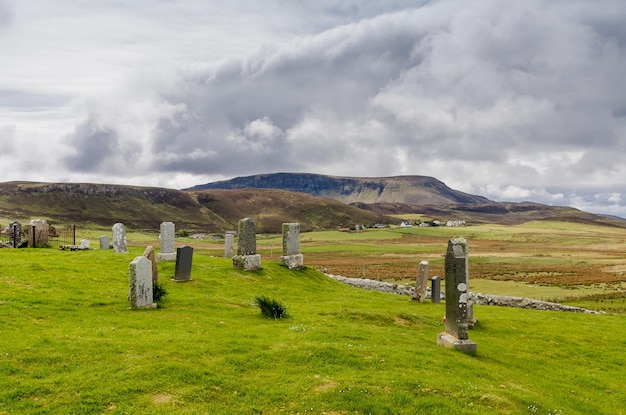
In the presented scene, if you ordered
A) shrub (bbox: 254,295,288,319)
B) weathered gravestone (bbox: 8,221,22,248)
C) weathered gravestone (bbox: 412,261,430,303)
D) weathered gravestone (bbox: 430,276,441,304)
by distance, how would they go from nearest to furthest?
1. shrub (bbox: 254,295,288,319)
2. weathered gravestone (bbox: 412,261,430,303)
3. weathered gravestone (bbox: 430,276,441,304)
4. weathered gravestone (bbox: 8,221,22,248)

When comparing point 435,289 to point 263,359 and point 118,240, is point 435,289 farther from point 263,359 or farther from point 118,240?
point 118,240

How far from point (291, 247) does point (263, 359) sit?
21342 millimetres

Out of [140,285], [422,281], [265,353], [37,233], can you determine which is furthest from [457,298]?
[37,233]

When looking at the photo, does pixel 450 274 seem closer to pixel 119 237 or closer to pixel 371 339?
pixel 371 339

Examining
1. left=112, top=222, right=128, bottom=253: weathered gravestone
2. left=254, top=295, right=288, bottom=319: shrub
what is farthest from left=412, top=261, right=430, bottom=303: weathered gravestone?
left=112, top=222, right=128, bottom=253: weathered gravestone

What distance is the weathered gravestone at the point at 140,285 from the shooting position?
17.9m

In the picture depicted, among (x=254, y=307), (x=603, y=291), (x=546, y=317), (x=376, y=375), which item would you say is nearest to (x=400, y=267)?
(x=603, y=291)

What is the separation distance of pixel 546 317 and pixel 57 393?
86.5ft

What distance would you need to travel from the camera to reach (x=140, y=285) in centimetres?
1808

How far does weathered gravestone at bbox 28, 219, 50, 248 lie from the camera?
37.2 m

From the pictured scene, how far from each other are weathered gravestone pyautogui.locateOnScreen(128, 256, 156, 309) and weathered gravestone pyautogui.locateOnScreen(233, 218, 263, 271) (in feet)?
37.3

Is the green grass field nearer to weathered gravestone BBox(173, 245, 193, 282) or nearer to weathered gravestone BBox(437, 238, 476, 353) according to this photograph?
weathered gravestone BBox(437, 238, 476, 353)

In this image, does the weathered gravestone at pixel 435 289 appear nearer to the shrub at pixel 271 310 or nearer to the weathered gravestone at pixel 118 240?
the shrub at pixel 271 310

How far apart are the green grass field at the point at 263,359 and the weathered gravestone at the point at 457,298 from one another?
2.57 ft
